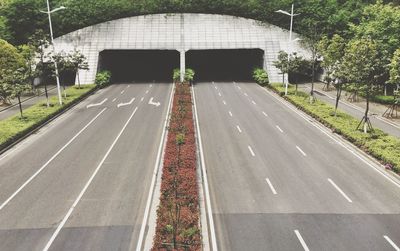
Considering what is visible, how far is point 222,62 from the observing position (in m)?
80.6

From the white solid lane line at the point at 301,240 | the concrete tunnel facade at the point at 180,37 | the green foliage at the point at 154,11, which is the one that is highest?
the green foliage at the point at 154,11

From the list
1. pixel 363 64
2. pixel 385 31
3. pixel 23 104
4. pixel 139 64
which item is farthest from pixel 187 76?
pixel 363 64

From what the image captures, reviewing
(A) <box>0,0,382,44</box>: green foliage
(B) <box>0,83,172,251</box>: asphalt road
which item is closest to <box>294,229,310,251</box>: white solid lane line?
(B) <box>0,83,172,251</box>: asphalt road

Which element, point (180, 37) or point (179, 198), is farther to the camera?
point (180, 37)

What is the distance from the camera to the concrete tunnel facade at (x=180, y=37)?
62.1 meters

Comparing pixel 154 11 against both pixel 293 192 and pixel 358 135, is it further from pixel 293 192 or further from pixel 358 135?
pixel 293 192

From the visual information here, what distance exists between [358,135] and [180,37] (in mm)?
40484

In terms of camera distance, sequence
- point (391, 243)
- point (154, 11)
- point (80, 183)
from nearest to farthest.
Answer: point (391, 243) < point (80, 183) < point (154, 11)

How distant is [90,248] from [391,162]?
19.7 meters

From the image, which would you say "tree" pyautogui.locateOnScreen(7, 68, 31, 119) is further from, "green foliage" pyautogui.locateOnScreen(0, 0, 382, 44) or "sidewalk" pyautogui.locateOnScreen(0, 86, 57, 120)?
"green foliage" pyautogui.locateOnScreen(0, 0, 382, 44)

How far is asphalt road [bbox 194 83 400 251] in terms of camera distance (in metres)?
16.5

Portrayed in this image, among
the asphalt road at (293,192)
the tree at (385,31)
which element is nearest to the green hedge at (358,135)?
the asphalt road at (293,192)

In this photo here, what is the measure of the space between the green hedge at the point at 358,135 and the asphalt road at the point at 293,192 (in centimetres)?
138

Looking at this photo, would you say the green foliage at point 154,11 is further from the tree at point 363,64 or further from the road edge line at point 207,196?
the road edge line at point 207,196
